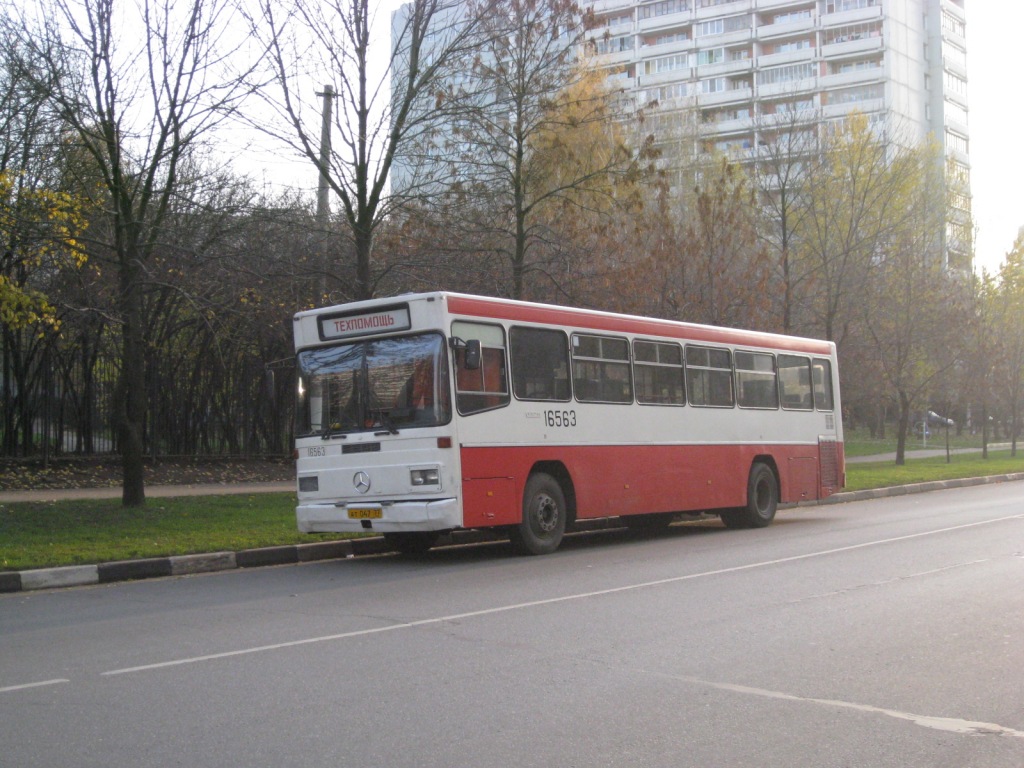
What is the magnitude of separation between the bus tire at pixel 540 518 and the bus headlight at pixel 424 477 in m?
1.50

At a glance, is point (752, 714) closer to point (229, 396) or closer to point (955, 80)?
point (229, 396)

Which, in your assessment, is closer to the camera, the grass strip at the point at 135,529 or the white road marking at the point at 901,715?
the white road marking at the point at 901,715

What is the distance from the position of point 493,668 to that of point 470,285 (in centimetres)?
1506

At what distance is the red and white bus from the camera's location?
12.7 m

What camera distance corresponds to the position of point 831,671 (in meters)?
6.85

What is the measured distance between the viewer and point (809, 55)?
292 ft

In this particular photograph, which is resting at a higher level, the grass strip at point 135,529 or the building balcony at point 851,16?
the building balcony at point 851,16

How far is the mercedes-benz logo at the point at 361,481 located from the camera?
12984 mm

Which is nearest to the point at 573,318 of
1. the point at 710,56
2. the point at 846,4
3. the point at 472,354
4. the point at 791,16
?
the point at 472,354

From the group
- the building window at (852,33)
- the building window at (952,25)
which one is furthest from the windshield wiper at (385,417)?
the building window at (952,25)

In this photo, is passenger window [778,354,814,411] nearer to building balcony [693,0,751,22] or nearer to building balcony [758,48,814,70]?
building balcony [758,48,814,70]

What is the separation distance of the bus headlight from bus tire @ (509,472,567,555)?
4.93 feet

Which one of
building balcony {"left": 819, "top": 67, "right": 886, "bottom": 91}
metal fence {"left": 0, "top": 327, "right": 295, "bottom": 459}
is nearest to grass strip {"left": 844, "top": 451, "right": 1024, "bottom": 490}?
metal fence {"left": 0, "top": 327, "right": 295, "bottom": 459}

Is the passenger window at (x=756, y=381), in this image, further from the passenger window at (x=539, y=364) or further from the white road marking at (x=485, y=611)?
the passenger window at (x=539, y=364)
